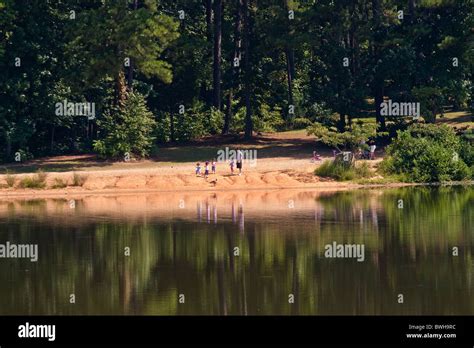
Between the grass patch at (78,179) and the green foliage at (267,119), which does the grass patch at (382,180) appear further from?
the green foliage at (267,119)

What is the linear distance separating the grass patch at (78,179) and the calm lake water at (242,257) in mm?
6031

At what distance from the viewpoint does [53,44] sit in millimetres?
69812

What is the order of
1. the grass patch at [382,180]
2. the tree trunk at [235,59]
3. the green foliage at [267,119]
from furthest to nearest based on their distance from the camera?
1. the green foliage at [267,119]
2. the tree trunk at [235,59]
3. the grass patch at [382,180]

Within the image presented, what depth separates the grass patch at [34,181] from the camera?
60062mm

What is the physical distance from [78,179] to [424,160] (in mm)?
20021

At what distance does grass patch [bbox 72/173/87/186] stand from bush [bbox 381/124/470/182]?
17439 millimetres

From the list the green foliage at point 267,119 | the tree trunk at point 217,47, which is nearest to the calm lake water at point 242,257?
the tree trunk at point 217,47

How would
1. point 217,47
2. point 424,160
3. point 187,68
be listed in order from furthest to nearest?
point 187,68
point 217,47
point 424,160

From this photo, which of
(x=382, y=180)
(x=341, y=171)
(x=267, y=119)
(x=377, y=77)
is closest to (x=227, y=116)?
(x=267, y=119)

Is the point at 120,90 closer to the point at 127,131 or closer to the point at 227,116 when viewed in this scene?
the point at 127,131

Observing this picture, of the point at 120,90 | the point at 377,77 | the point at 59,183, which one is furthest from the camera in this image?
the point at 377,77

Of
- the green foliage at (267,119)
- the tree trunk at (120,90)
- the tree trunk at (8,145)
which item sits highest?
the tree trunk at (120,90)

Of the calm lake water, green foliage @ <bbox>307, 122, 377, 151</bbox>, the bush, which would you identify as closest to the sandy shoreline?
the bush

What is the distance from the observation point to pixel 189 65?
78500 millimetres
